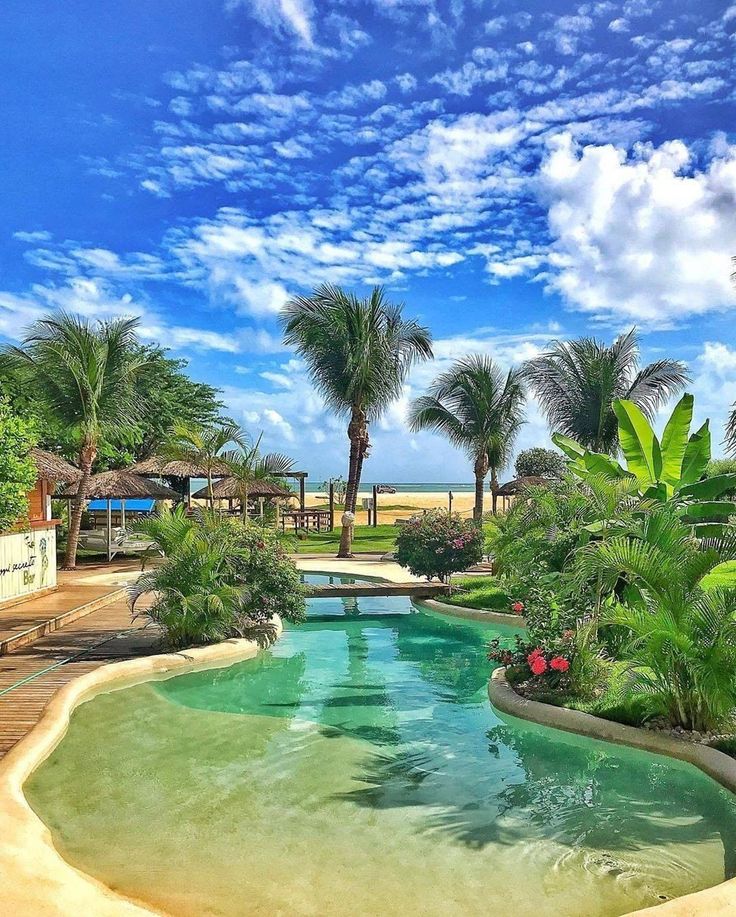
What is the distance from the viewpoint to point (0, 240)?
3425 cm

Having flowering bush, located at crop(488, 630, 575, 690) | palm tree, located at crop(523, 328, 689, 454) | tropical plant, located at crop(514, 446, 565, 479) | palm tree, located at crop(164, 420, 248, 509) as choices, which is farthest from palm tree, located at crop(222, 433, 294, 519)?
tropical plant, located at crop(514, 446, 565, 479)

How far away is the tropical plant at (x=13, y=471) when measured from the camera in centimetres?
1283

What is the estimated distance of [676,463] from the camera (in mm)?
10016

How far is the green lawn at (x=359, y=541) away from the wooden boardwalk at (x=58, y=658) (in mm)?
11294

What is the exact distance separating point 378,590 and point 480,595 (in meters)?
2.01

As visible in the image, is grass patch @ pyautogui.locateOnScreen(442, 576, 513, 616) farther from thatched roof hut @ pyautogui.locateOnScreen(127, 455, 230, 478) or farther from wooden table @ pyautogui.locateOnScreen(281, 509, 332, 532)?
wooden table @ pyautogui.locateOnScreen(281, 509, 332, 532)

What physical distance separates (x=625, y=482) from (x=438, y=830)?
489 cm

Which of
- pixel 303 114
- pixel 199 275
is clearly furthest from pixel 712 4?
pixel 199 275

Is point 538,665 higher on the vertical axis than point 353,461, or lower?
lower

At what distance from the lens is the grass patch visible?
14.1 metres

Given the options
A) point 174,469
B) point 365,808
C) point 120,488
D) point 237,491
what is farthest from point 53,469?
point 365,808

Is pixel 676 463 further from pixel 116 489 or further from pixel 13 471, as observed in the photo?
pixel 116 489

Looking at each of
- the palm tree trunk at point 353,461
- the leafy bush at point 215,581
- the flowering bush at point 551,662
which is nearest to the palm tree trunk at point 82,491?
the palm tree trunk at point 353,461

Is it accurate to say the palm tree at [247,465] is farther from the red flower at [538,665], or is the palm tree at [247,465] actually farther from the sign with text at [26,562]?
the red flower at [538,665]
